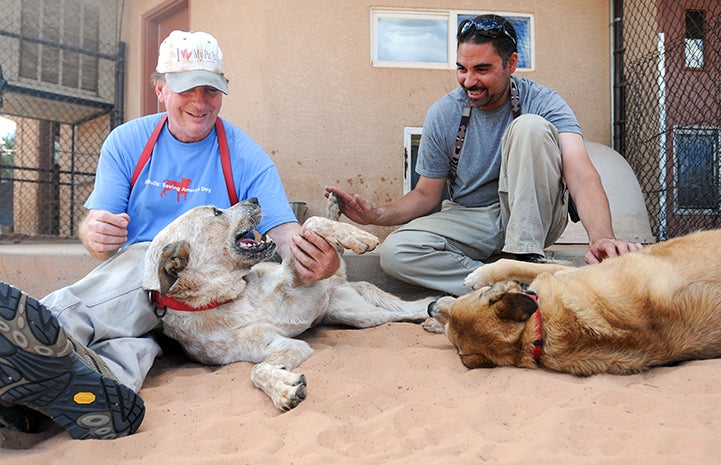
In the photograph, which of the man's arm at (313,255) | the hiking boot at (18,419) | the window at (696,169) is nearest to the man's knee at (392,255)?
the man's arm at (313,255)

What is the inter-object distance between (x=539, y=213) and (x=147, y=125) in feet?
→ 7.32

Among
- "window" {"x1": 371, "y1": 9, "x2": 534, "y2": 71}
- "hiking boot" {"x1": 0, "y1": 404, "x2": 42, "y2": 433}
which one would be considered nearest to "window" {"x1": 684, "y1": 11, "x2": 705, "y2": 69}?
"window" {"x1": 371, "y1": 9, "x2": 534, "y2": 71}

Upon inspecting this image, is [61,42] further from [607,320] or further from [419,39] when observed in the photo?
[607,320]

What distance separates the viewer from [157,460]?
173cm

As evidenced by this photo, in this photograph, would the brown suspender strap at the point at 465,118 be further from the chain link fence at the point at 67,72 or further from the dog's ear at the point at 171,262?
the chain link fence at the point at 67,72

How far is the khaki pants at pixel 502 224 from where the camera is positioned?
127 inches

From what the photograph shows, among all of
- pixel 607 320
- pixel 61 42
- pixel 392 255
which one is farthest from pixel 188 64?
pixel 61 42

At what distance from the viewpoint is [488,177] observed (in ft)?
12.1

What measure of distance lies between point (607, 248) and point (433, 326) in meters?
1.01

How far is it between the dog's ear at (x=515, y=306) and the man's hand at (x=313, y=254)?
90cm

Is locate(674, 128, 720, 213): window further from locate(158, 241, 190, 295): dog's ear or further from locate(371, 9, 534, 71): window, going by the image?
locate(158, 241, 190, 295): dog's ear

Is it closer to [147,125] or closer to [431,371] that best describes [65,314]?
[147,125]

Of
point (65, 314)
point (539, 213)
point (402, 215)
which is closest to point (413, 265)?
point (402, 215)

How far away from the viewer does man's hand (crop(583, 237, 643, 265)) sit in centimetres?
263
